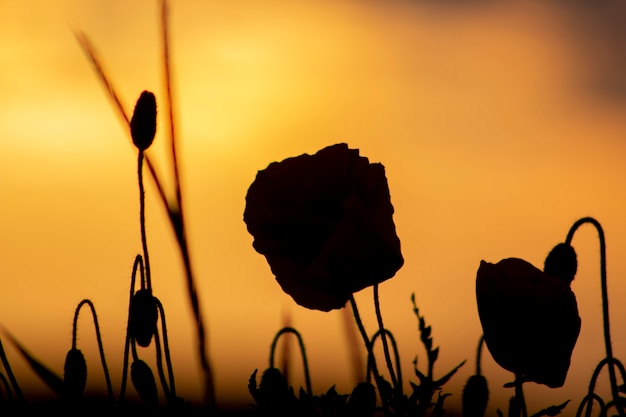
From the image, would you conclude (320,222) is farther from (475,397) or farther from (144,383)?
(475,397)

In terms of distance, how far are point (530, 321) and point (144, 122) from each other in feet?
1.88

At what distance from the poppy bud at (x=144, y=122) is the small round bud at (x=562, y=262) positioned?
0.63 m

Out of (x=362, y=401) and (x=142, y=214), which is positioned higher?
(x=142, y=214)

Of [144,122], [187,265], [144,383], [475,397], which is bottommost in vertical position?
[475,397]

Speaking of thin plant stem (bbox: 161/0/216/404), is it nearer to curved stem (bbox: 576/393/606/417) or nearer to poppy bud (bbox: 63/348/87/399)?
poppy bud (bbox: 63/348/87/399)

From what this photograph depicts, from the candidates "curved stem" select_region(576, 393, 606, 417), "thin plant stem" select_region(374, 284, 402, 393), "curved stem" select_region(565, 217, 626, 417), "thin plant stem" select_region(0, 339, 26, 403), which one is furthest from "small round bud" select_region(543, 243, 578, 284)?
"thin plant stem" select_region(0, 339, 26, 403)

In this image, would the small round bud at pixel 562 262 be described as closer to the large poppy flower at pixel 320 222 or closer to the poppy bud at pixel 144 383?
the large poppy flower at pixel 320 222

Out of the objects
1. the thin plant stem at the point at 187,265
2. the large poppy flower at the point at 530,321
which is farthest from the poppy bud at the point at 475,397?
the thin plant stem at the point at 187,265

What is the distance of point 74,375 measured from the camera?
1.33 metres

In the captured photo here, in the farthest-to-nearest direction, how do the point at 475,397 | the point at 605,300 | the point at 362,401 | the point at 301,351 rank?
the point at 301,351, the point at 475,397, the point at 605,300, the point at 362,401

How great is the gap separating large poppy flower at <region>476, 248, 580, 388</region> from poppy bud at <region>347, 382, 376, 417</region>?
0.59ft

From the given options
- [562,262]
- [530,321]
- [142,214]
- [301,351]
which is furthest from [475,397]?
[142,214]

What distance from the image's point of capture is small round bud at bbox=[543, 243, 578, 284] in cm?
148

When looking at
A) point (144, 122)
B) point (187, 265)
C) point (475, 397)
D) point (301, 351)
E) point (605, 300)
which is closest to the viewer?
point (187, 265)
